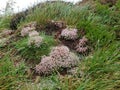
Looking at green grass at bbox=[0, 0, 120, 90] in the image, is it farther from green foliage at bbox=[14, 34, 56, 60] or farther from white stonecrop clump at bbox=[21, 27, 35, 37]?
white stonecrop clump at bbox=[21, 27, 35, 37]

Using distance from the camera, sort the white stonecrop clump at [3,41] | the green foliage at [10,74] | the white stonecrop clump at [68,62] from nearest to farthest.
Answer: the green foliage at [10,74], the white stonecrop clump at [68,62], the white stonecrop clump at [3,41]

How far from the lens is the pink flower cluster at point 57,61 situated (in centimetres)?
635

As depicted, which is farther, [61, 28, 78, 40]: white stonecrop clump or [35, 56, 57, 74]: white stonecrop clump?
[61, 28, 78, 40]: white stonecrop clump

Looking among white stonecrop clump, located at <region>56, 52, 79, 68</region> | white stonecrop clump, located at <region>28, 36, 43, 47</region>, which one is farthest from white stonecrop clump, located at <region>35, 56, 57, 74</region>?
white stonecrop clump, located at <region>28, 36, 43, 47</region>

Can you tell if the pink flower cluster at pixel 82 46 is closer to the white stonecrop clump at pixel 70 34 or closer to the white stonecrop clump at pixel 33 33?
the white stonecrop clump at pixel 70 34

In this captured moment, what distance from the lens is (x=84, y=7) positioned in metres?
8.36

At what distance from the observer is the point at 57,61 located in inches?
254

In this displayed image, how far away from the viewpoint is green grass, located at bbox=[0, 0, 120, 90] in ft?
19.0

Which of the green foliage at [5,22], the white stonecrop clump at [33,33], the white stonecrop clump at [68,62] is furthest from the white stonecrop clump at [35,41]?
the green foliage at [5,22]

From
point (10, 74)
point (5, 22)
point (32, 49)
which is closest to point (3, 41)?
point (32, 49)

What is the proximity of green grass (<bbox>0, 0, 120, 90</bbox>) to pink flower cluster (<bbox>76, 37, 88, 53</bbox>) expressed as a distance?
0.10 metres

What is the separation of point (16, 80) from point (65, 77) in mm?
747

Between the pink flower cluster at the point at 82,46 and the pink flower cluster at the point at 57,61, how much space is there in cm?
32

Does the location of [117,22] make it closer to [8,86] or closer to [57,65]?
[57,65]
